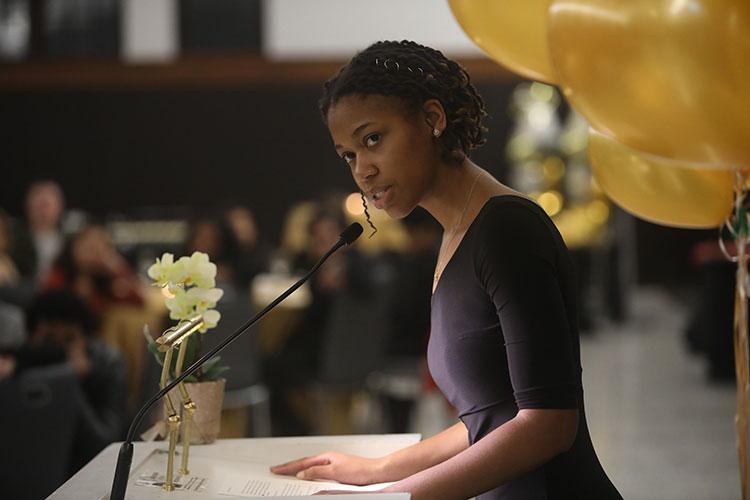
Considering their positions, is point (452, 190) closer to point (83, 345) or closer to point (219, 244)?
point (83, 345)

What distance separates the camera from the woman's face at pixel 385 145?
153cm

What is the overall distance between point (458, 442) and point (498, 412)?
0.20 m

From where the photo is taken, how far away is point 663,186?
7.30 ft

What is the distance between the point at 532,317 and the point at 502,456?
0.19 m

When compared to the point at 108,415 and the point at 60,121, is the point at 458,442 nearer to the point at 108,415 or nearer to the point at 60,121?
the point at 108,415

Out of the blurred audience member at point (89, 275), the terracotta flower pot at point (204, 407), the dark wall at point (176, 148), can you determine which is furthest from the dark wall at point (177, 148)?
the terracotta flower pot at point (204, 407)

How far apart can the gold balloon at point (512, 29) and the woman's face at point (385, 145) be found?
0.58 m

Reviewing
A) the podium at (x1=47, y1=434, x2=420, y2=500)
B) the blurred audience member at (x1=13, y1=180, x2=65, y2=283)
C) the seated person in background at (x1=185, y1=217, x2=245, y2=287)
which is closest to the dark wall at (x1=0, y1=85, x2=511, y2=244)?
the blurred audience member at (x1=13, y1=180, x2=65, y2=283)

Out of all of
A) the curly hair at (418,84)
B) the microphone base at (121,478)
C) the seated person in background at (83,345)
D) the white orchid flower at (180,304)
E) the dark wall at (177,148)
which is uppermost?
the curly hair at (418,84)

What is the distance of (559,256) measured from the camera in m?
1.49

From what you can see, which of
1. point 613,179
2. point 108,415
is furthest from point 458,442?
point 108,415

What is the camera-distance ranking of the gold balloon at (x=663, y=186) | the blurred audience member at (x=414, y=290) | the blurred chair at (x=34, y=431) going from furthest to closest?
the blurred audience member at (x=414, y=290)
the blurred chair at (x=34, y=431)
the gold balloon at (x=663, y=186)

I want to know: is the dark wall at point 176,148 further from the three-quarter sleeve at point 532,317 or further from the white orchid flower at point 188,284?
the three-quarter sleeve at point 532,317

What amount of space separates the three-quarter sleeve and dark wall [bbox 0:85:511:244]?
10182 mm
